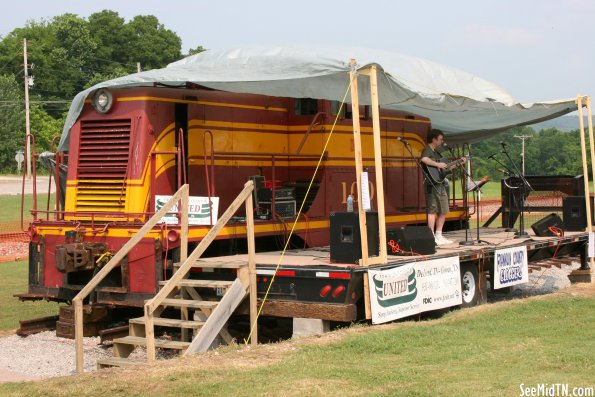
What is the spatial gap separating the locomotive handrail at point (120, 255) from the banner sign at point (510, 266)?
15.8ft

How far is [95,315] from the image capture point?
1182cm

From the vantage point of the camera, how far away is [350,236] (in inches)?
422

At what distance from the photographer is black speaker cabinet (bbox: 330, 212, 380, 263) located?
10648mm

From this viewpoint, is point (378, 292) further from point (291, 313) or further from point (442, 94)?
point (442, 94)

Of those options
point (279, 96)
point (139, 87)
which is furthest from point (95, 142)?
point (279, 96)

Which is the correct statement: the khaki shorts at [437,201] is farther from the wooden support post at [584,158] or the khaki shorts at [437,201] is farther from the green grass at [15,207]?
the green grass at [15,207]

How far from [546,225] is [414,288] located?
5.78 metres

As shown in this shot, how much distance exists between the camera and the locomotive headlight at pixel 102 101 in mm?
12117

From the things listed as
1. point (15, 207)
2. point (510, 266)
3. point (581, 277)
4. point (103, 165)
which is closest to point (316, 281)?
point (103, 165)

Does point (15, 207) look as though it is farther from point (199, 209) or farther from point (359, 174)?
point (359, 174)

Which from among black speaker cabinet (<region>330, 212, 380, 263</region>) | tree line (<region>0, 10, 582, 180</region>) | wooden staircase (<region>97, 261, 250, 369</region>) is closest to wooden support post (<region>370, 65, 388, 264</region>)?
black speaker cabinet (<region>330, 212, 380, 263</region>)

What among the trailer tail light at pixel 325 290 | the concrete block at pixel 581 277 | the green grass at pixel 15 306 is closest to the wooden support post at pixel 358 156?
the trailer tail light at pixel 325 290

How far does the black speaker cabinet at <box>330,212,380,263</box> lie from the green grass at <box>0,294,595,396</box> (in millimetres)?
899

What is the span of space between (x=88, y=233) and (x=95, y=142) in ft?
4.30
